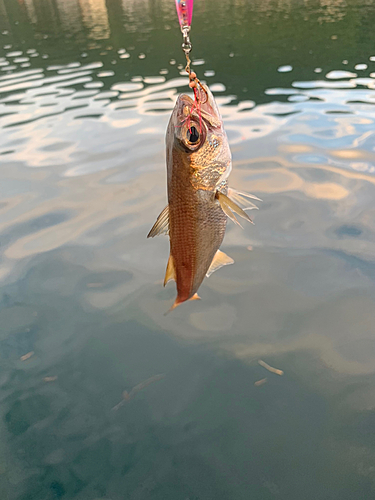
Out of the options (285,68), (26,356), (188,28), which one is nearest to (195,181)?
(188,28)

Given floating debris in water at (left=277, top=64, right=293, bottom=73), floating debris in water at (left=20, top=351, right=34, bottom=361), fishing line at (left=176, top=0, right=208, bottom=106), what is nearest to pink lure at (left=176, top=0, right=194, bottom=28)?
fishing line at (left=176, top=0, right=208, bottom=106)

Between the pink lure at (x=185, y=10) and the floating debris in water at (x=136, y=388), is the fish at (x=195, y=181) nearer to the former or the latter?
the pink lure at (x=185, y=10)

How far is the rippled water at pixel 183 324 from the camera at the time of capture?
4148 millimetres

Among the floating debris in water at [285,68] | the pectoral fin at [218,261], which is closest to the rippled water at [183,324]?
the pectoral fin at [218,261]

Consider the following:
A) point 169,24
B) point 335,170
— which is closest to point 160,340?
point 335,170

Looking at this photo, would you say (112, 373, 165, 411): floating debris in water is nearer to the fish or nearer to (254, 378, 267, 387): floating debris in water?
(254, 378, 267, 387): floating debris in water

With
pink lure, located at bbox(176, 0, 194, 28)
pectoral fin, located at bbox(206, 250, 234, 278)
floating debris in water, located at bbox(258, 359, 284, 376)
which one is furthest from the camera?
floating debris in water, located at bbox(258, 359, 284, 376)

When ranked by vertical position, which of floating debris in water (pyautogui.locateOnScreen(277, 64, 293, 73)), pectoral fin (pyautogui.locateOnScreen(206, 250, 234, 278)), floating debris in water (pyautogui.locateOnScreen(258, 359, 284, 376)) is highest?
pectoral fin (pyautogui.locateOnScreen(206, 250, 234, 278))

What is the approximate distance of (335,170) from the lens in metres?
8.98

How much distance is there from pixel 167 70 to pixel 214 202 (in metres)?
19.9

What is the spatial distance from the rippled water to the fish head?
276cm

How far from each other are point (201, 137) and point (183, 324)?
10.9 ft

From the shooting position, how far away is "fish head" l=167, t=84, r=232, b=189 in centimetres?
288

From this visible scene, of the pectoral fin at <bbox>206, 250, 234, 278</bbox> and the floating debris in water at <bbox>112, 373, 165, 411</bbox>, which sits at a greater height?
the pectoral fin at <bbox>206, 250, 234, 278</bbox>
